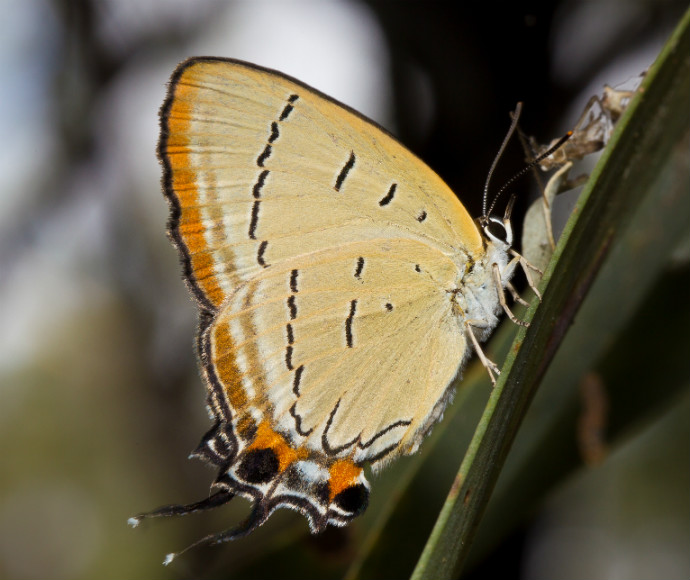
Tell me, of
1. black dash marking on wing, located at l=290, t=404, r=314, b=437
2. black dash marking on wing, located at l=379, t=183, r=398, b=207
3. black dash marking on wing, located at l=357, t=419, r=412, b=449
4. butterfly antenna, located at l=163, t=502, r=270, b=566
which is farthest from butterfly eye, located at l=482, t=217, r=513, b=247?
butterfly antenna, located at l=163, t=502, r=270, b=566

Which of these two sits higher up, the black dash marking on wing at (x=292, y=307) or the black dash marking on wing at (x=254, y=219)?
the black dash marking on wing at (x=254, y=219)

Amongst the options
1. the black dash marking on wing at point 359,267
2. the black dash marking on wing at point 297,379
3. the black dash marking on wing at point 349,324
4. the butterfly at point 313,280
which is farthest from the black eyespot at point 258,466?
the black dash marking on wing at point 359,267

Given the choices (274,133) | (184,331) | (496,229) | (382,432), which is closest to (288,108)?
(274,133)

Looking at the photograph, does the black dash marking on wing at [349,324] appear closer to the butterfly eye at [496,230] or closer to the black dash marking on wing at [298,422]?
the black dash marking on wing at [298,422]

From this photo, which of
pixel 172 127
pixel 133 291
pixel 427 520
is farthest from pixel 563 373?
pixel 133 291

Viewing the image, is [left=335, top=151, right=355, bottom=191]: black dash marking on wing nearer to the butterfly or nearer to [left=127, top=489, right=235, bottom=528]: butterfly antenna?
the butterfly
